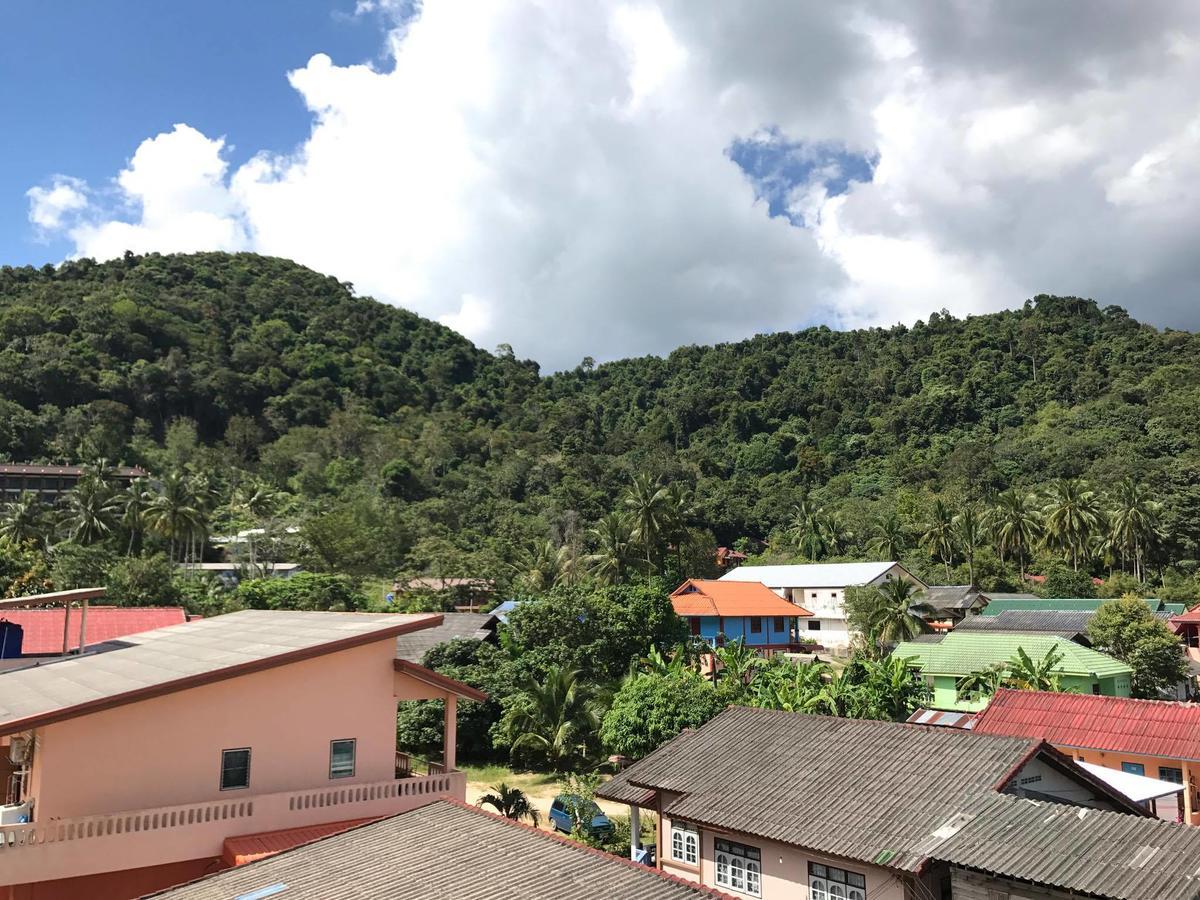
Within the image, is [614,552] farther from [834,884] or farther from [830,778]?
[834,884]

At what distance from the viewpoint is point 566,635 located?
109 ft

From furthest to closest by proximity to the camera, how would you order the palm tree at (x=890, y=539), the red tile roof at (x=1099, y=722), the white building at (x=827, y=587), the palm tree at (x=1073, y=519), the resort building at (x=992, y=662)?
the palm tree at (x=890, y=539) < the palm tree at (x=1073, y=519) < the white building at (x=827, y=587) < the resort building at (x=992, y=662) < the red tile roof at (x=1099, y=722)

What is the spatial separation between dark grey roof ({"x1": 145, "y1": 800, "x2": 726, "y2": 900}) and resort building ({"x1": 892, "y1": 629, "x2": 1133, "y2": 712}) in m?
26.9

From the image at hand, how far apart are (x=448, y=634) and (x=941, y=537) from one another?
150ft

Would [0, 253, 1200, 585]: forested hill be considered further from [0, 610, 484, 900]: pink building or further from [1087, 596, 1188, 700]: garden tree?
[0, 610, 484, 900]: pink building

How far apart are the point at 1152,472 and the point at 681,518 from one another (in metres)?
40.8

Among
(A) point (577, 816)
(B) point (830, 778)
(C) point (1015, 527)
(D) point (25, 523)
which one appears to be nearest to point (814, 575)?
(C) point (1015, 527)

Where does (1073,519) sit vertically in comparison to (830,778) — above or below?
above

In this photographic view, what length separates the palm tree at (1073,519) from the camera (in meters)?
64.6

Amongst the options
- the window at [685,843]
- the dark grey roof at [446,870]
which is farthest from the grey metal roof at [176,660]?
the window at [685,843]

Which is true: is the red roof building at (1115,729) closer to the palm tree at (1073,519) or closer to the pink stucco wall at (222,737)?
the pink stucco wall at (222,737)

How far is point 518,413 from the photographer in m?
116

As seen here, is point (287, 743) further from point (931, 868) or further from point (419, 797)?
point (931, 868)

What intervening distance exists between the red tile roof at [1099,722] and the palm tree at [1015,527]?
46.4 meters
